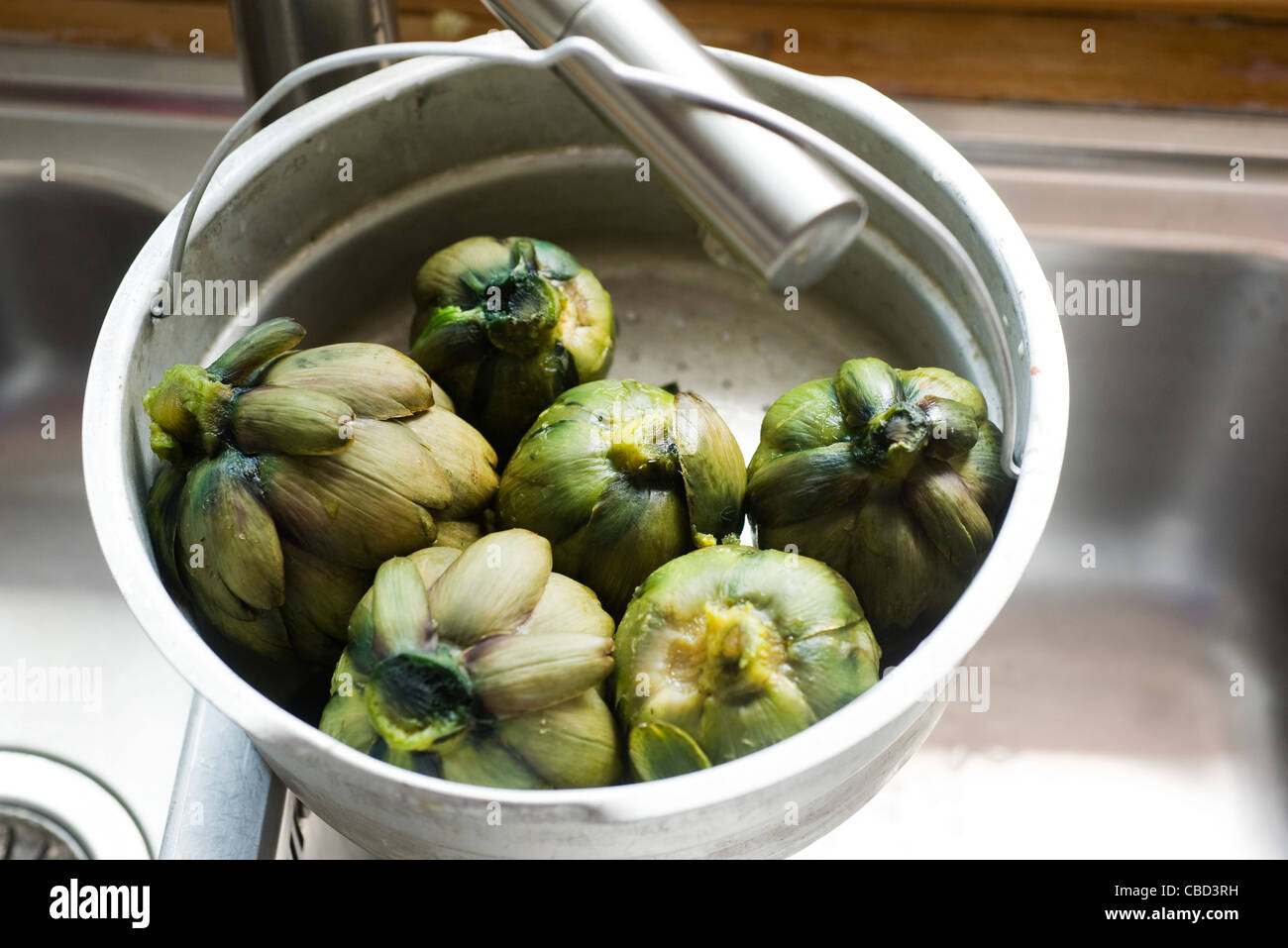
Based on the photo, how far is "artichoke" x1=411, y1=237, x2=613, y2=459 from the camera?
2.31 ft

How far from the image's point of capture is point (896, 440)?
0.61 m

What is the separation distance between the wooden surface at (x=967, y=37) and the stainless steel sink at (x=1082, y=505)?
3cm

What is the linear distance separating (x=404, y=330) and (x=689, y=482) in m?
0.33

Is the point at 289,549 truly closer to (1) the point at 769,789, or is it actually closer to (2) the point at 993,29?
(1) the point at 769,789

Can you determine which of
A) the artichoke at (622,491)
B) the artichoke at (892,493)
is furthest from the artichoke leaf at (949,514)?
the artichoke at (622,491)

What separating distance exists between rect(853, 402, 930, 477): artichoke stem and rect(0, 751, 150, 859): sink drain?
0.65 metres

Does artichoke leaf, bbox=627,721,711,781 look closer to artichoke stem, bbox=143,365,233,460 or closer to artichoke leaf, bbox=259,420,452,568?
artichoke leaf, bbox=259,420,452,568

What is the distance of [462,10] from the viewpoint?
1.08m

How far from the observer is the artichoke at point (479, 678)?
1.74 ft

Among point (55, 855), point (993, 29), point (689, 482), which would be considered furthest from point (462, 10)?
point (55, 855)

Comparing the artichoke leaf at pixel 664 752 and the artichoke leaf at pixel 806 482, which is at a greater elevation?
the artichoke leaf at pixel 806 482

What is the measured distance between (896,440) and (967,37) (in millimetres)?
630

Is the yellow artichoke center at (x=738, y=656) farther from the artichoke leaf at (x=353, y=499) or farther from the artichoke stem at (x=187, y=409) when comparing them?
the artichoke stem at (x=187, y=409)

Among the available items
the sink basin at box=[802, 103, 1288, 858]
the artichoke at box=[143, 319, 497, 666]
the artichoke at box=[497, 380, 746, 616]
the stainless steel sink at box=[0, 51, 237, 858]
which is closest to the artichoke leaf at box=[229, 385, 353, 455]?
the artichoke at box=[143, 319, 497, 666]
